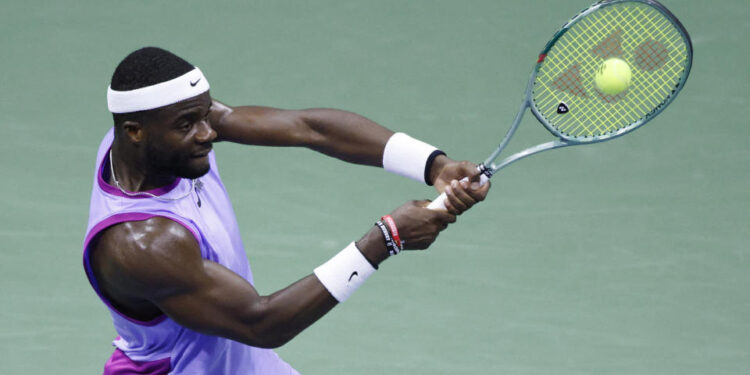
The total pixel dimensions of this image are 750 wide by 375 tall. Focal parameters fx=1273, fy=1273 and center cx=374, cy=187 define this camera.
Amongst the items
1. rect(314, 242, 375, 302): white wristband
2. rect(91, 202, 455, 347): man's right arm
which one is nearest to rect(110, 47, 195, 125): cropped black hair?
rect(91, 202, 455, 347): man's right arm

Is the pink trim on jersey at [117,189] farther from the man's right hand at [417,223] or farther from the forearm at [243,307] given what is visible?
the man's right hand at [417,223]

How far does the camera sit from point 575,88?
4.61 m

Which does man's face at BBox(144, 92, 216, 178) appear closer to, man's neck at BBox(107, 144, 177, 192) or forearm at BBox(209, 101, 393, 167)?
man's neck at BBox(107, 144, 177, 192)

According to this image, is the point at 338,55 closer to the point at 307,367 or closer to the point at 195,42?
the point at 195,42

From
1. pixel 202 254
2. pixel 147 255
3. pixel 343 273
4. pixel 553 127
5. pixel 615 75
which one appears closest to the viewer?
pixel 147 255

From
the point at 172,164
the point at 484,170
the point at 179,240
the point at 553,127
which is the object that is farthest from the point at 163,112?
the point at 553,127

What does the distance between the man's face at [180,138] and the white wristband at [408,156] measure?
79cm

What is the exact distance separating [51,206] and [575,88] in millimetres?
3300

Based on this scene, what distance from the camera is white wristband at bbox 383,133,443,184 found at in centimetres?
432

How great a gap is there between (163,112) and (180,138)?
9 cm

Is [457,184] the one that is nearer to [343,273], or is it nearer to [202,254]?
[343,273]

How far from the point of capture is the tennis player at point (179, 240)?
371 centimetres

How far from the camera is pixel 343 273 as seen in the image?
3779 millimetres

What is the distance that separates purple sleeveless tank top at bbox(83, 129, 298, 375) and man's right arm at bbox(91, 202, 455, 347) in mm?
65
